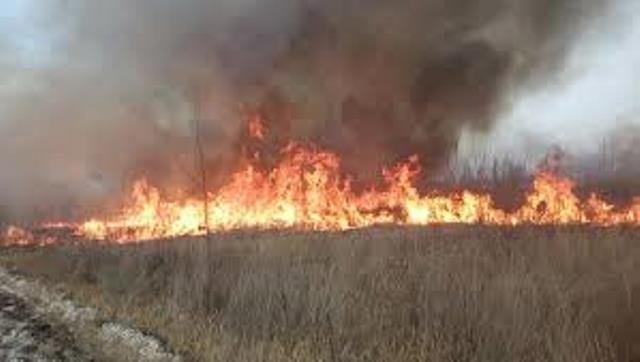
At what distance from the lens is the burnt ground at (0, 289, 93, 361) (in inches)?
371

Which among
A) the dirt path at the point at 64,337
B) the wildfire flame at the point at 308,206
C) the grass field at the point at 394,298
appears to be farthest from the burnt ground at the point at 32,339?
the wildfire flame at the point at 308,206

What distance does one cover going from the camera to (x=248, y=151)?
114 feet

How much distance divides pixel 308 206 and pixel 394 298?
18.2 metres

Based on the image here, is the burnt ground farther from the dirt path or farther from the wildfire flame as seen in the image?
the wildfire flame

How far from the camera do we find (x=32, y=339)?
32.0 feet

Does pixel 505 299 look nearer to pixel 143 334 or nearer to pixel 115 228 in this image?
pixel 143 334

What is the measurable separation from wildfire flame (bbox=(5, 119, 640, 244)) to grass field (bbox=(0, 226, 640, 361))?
32.2 feet

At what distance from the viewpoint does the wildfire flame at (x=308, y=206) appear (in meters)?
30.1

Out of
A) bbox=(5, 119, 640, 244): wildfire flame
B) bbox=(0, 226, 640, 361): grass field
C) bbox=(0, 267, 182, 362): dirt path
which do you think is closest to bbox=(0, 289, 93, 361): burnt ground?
bbox=(0, 267, 182, 362): dirt path

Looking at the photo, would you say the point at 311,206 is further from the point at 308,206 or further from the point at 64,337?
the point at 64,337

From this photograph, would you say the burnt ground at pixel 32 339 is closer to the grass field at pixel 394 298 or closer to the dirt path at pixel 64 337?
the dirt path at pixel 64 337

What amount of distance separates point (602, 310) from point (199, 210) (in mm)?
21199

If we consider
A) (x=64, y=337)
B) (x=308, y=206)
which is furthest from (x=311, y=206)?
(x=64, y=337)

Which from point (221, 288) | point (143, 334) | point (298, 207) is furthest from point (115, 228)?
point (143, 334)
